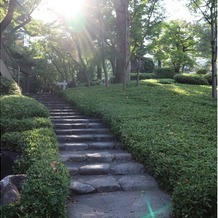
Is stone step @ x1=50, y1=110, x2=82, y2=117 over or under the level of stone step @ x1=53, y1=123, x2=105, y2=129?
over

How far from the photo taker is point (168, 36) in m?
24.3

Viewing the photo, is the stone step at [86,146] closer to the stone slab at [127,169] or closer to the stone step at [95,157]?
the stone step at [95,157]

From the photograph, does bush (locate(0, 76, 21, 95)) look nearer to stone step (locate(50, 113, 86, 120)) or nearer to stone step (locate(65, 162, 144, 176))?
stone step (locate(50, 113, 86, 120))

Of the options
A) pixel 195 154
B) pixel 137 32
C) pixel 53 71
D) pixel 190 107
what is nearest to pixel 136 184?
pixel 195 154

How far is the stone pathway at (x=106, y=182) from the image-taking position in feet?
11.2

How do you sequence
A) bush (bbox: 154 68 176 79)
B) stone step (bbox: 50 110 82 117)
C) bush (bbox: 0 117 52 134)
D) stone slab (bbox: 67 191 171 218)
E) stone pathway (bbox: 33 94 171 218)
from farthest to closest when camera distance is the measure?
bush (bbox: 154 68 176 79) < stone step (bbox: 50 110 82 117) < bush (bbox: 0 117 52 134) < stone pathway (bbox: 33 94 171 218) < stone slab (bbox: 67 191 171 218)

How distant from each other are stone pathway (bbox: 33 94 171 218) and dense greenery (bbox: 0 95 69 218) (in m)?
0.43

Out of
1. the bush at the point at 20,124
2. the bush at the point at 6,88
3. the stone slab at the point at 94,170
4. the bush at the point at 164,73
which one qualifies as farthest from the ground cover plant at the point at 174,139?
the bush at the point at 164,73

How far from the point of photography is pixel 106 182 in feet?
13.7

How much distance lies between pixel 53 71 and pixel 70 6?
8.39m

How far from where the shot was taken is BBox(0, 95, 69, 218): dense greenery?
2.90 meters

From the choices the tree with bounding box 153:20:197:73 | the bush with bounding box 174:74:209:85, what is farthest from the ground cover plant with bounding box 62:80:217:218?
the tree with bounding box 153:20:197:73

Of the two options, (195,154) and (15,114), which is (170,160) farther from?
(15,114)

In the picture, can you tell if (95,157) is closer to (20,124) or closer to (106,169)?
(106,169)
